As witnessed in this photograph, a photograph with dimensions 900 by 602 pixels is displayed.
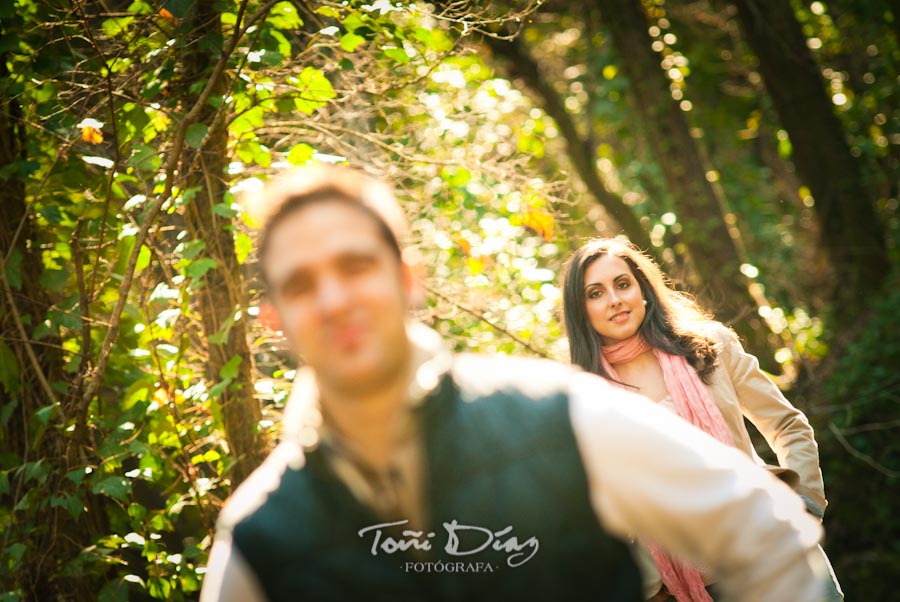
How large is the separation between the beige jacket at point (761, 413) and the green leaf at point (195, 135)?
207 centimetres

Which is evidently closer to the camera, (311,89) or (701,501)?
(701,501)

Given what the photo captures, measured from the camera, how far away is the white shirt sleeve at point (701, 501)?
1.19 metres

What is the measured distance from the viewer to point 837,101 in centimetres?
916

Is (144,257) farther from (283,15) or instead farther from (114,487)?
(283,15)

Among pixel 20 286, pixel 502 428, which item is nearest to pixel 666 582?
pixel 502 428

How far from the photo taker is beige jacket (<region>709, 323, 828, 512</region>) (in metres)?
3.12

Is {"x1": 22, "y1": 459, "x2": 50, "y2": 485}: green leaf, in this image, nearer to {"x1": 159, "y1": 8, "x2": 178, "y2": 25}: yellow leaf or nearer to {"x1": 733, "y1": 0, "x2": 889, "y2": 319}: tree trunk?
{"x1": 159, "y1": 8, "x2": 178, "y2": 25}: yellow leaf

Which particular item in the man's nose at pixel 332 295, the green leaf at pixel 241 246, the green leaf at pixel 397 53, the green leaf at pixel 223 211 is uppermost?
the green leaf at pixel 397 53

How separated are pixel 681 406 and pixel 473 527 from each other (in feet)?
6.34

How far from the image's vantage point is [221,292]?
329cm

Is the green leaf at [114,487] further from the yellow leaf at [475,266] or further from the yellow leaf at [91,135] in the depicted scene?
the yellow leaf at [475,266]

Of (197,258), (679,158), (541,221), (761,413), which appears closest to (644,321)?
(761,413)

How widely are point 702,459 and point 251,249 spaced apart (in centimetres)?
254

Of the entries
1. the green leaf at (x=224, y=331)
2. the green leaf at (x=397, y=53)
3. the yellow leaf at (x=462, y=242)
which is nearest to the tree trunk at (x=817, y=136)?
the yellow leaf at (x=462, y=242)
